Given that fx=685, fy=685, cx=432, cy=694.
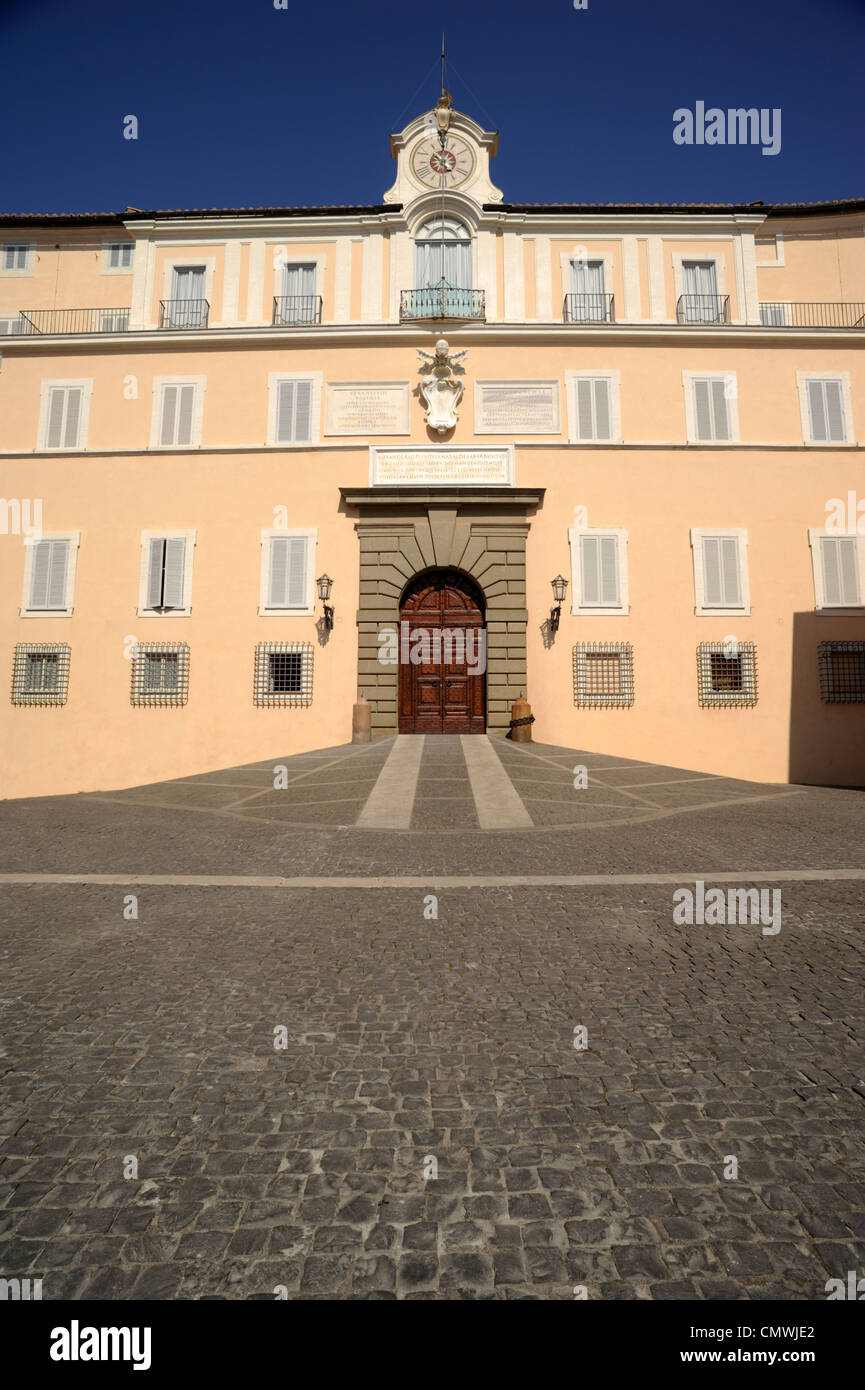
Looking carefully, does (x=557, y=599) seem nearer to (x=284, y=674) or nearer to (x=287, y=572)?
(x=287, y=572)

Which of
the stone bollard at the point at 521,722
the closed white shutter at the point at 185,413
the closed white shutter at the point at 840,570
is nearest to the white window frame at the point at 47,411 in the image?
the closed white shutter at the point at 185,413

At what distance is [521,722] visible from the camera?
15547mm

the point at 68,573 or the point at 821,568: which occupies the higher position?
the point at 821,568

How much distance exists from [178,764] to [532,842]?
1150 centimetres

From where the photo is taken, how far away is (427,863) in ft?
21.4

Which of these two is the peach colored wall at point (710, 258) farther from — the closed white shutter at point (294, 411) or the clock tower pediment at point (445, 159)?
the closed white shutter at point (294, 411)

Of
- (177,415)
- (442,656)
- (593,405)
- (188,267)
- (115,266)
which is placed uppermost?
(115,266)

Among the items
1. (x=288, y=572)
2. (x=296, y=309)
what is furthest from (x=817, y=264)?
(x=288, y=572)

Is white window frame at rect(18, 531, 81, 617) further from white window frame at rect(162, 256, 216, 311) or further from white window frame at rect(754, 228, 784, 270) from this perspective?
white window frame at rect(754, 228, 784, 270)

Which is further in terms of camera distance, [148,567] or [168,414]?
[168,414]

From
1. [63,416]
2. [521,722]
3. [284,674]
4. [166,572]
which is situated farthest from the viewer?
[63,416]

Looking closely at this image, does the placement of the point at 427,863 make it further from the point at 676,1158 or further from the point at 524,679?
the point at 524,679

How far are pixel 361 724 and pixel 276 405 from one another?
8404 mm
